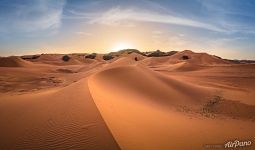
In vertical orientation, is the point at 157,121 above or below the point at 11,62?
below

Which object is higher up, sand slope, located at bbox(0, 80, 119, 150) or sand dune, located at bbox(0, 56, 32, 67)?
sand dune, located at bbox(0, 56, 32, 67)

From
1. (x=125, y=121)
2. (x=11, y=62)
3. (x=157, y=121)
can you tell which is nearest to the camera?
(x=125, y=121)

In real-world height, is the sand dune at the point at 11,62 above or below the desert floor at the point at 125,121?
above

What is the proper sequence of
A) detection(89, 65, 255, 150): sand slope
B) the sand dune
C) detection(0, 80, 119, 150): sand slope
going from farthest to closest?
1. the sand dune
2. detection(89, 65, 255, 150): sand slope
3. detection(0, 80, 119, 150): sand slope

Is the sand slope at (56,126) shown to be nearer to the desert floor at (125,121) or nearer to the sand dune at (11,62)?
the desert floor at (125,121)

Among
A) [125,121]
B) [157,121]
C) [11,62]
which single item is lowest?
[157,121]

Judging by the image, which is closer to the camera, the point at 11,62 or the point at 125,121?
the point at 125,121

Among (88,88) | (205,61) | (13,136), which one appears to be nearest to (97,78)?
(88,88)

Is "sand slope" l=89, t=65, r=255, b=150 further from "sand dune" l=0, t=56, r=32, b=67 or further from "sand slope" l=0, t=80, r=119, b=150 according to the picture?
"sand dune" l=0, t=56, r=32, b=67

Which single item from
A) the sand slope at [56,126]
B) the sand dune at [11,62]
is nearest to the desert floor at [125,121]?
the sand slope at [56,126]

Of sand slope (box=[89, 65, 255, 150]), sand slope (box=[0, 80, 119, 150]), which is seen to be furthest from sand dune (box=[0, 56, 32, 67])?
sand slope (box=[0, 80, 119, 150])

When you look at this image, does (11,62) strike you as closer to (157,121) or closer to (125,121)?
(157,121)

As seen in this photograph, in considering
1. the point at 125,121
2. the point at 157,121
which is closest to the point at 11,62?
the point at 157,121

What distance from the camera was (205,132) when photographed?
782cm
